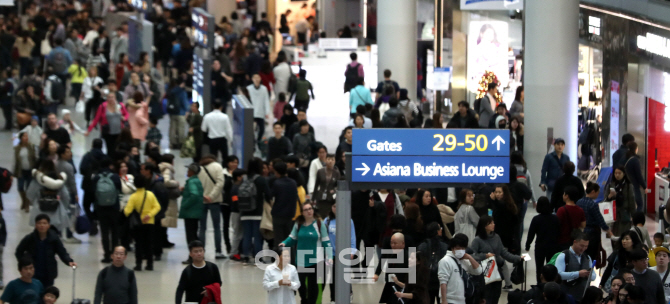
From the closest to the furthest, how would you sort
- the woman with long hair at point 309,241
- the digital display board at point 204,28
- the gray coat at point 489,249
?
the gray coat at point 489,249, the woman with long hair at point 309,241, the digital display board at point 204,28

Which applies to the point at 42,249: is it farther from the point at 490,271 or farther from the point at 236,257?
the point at 490,271

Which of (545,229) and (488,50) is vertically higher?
(488,50)

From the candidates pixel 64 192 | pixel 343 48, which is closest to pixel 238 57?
pixel 343 48

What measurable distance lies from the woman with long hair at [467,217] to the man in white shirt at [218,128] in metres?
6.73

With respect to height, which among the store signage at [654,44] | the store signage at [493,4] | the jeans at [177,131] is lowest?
the jeans at [177,131]

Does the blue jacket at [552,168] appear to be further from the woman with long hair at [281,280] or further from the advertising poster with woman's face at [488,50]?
the advertising poster with woman's face at [488,50]

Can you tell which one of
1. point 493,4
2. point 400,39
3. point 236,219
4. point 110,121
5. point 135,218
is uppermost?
point 493,4

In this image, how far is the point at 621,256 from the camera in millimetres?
9984

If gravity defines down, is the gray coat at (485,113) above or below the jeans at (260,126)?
above

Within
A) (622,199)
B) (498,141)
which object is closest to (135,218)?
(622,199)

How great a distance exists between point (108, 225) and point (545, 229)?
16.7ft

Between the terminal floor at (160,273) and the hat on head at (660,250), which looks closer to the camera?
the hat on head at (660,250)

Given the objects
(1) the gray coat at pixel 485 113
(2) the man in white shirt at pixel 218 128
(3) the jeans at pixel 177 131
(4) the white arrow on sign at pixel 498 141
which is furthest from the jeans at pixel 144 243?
(1) the gray coat at pixel 485 113

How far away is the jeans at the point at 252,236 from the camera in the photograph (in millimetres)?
12992
